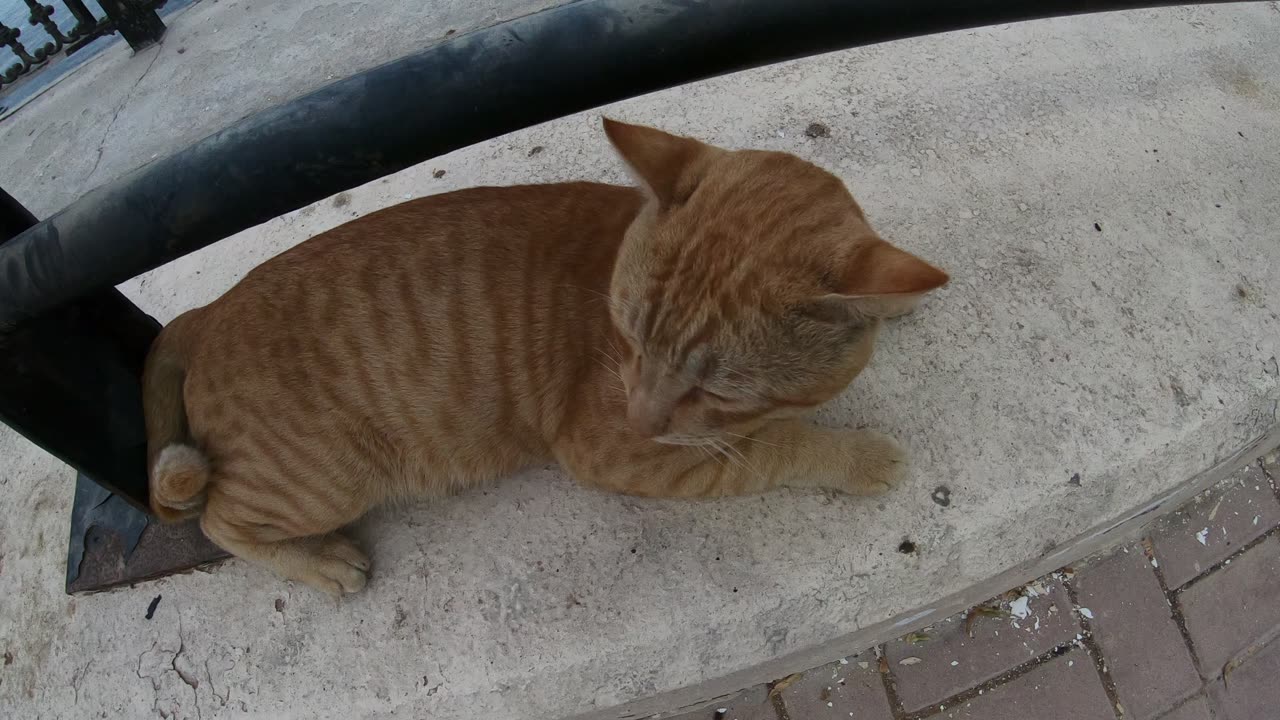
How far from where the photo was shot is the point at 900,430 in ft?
6.34

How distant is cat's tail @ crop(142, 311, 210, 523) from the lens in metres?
1.74

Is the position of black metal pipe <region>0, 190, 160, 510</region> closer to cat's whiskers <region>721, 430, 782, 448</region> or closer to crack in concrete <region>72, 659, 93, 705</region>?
crack in concrete <region>72, 659, 93, 705</region>

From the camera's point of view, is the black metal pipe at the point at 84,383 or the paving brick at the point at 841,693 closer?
the black metal pipe at the point at 84,383

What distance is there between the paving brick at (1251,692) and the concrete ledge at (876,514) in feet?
1.51

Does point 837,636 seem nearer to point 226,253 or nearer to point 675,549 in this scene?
point 675,549

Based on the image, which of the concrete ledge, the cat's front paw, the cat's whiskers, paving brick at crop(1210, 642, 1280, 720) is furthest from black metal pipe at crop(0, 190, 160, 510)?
paving brick at crop(1210, 642, 1280, 720)

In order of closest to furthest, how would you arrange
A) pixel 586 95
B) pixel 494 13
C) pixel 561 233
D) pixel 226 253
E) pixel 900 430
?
pixel 586 95 < pixel 561 233 < pixel 900 430 < pixel 226 253 < pixel 494 13

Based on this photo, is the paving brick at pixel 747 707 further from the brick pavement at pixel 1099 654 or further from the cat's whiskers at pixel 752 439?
the cat's whiskers at pixel 752 439

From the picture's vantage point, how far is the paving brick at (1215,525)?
6.93 feet

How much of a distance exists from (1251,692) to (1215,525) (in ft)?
1.51

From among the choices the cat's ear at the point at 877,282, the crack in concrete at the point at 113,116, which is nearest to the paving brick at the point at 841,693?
the cat's ear at the point at 877,282

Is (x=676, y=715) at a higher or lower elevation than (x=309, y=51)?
lower

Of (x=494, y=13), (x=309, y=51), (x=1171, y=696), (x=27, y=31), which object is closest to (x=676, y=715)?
(x=1171, y=696)

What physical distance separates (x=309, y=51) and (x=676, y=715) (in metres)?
3.52
